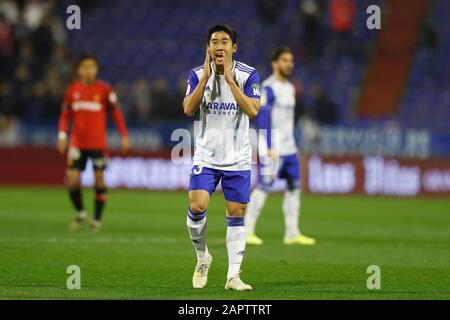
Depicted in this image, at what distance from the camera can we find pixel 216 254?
13.1 meters

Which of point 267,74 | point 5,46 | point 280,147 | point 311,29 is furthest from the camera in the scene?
point 311,29

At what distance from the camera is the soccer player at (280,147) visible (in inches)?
584

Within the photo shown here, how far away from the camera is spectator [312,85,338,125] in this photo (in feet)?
90.5

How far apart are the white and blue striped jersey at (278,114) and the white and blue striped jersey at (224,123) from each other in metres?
4.97

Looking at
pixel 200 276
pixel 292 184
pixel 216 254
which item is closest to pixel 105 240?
pixel 216 254

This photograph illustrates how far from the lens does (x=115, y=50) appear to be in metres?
32.2

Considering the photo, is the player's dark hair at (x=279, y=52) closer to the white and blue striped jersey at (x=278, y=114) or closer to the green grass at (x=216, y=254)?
the white and blue striped jersey at (x=278, y=114)

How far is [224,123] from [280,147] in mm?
5350

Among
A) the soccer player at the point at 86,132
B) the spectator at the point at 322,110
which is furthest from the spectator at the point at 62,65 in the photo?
the soccer player at the point at 86,132

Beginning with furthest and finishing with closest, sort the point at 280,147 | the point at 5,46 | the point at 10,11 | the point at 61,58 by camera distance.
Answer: the point at 10,11
the point at 5,46
the point at 61,58
the point at 280,147

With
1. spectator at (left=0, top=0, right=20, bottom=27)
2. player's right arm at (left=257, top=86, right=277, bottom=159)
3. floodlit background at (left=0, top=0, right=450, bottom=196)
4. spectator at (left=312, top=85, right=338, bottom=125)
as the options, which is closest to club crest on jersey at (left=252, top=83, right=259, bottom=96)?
player's right arm at (left=257, top=86, right=277, bottom=159)

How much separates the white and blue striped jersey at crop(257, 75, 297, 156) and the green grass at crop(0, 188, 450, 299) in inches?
54.2

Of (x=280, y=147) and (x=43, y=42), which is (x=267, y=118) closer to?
(x=280, y=147)

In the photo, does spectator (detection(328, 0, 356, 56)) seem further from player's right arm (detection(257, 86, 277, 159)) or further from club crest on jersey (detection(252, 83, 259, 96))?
club crest on jersey (detection(252, 83, 259, 96))
